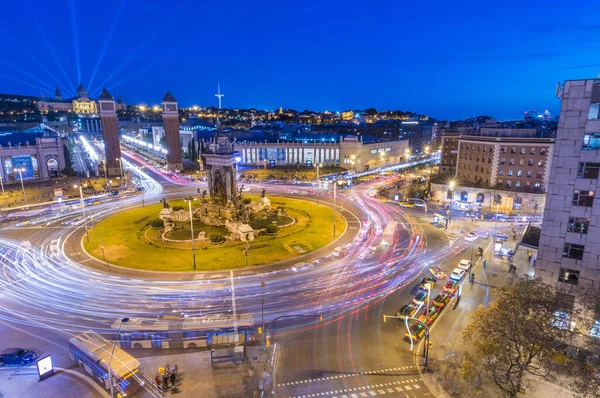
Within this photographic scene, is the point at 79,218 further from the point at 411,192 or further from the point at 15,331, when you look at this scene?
the point at 411,192

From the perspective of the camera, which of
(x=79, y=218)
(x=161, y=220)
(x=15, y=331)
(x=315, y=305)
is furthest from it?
(x=79, y=218)

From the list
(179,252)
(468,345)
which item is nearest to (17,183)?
(179,252)

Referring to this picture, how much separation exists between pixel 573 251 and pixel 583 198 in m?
4.84

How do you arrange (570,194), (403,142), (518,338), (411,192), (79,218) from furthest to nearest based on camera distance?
(403,142)
(411,192)
(79,218)
(570,194)
(518,338)

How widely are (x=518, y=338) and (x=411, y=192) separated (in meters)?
78.5

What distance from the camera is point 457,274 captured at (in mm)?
44344

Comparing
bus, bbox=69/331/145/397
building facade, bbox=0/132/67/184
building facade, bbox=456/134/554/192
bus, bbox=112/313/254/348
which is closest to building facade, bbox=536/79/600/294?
bus, bbox=112/313/254/348

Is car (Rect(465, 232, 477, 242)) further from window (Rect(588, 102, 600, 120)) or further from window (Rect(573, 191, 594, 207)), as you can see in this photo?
window (Rect(588, 102, 600, 120))

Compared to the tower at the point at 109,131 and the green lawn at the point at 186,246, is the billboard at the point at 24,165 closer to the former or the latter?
the tower at the point at 109,131

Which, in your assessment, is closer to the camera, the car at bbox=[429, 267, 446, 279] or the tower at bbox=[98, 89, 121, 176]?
the car at bbox=[429, 267, 446, 279]

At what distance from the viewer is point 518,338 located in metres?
22.1

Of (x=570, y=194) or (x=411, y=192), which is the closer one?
(x=570, y=194)

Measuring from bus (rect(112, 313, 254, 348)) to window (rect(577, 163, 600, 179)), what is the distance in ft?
105

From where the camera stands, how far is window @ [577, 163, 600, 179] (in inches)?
1149
